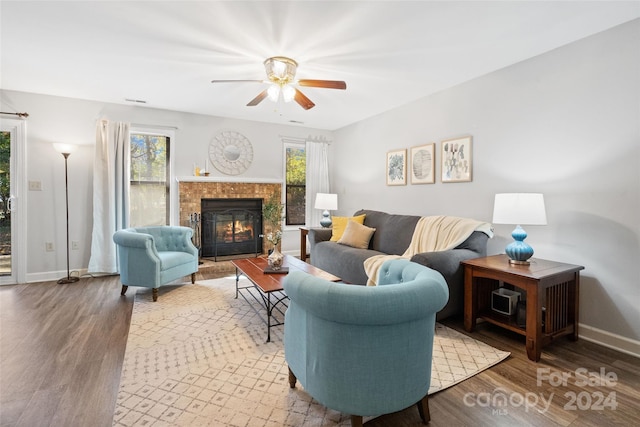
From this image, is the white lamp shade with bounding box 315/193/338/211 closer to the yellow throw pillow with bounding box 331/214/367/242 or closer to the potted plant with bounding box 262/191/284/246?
the yellow throw pillow with bounding box 331/214/367/242

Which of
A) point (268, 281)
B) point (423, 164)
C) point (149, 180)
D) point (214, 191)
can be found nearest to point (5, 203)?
point (149, 180)

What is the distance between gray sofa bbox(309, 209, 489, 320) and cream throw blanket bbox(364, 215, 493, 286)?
8 cm

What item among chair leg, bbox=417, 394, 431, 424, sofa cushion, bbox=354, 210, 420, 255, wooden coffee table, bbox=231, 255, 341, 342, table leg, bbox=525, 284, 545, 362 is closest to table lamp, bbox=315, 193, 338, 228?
sofa cushion, bbox=354, 210, 420, 255

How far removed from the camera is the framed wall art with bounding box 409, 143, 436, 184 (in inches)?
157

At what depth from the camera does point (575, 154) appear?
2.62m

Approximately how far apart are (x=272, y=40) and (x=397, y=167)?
262cm

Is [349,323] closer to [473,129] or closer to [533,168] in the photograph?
[533,168]

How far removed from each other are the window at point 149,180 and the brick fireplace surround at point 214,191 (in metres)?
0.34

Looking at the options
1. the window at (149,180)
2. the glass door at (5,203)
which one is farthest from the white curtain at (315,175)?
the glass door at (5,203)

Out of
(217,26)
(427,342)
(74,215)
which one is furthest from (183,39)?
(74,215)

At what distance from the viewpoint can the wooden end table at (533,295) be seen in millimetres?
2203

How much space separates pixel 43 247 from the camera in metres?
4.13

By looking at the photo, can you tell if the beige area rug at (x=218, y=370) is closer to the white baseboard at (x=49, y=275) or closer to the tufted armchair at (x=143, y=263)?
the tufted armchair at (x=143, y=263)

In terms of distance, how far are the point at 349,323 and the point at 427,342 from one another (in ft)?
1.49
